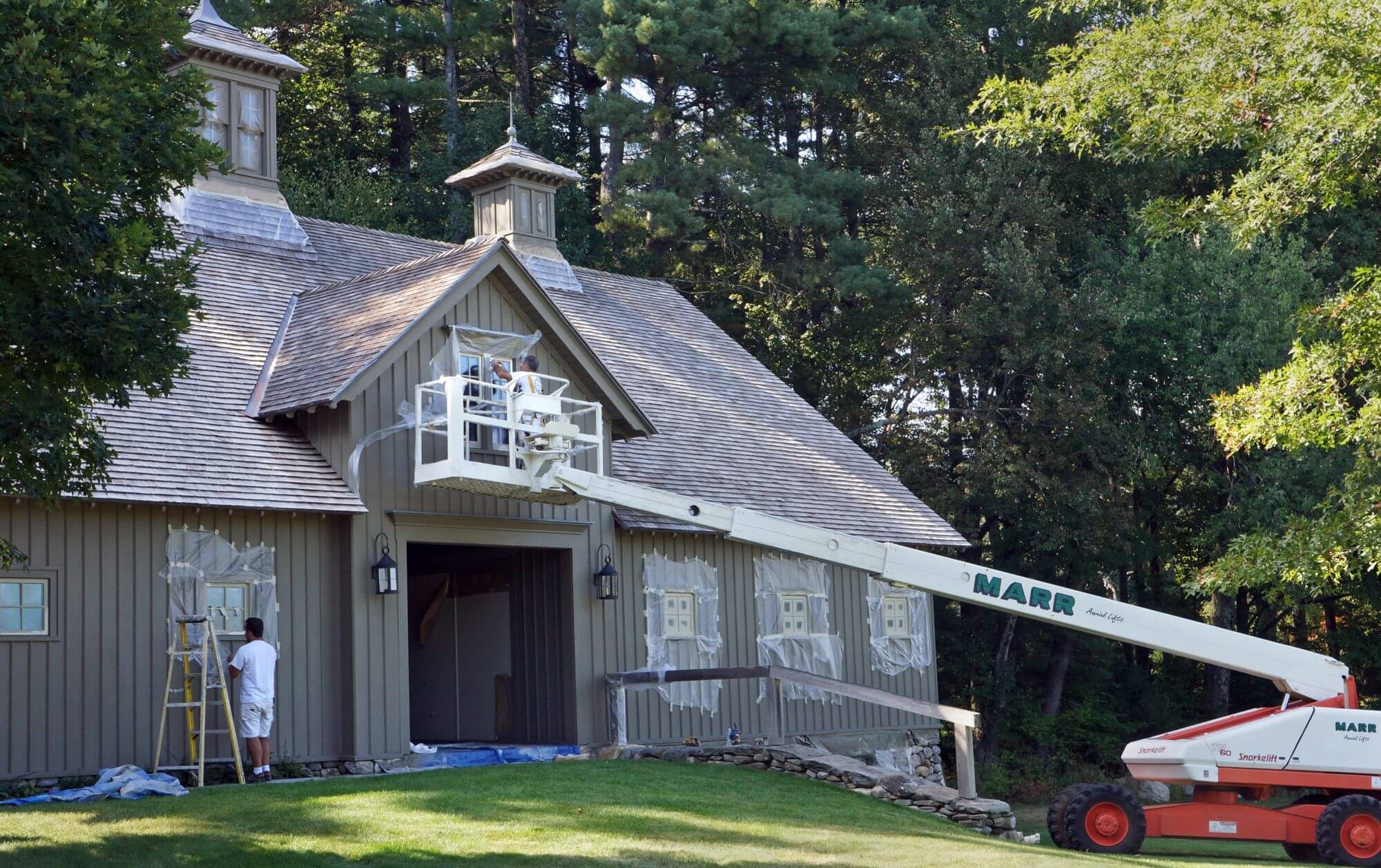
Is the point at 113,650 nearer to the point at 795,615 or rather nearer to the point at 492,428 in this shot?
the point at 492,428

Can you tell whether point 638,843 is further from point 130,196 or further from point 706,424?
point 706,424

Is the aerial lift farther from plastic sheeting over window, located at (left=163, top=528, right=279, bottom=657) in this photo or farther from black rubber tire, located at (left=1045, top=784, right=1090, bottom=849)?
plastic sheeting over window, located at (left=163, top=528, right=279, bottom=657)

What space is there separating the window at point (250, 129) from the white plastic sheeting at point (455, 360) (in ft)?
18.6

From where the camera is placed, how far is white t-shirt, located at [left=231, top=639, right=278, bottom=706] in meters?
14.1

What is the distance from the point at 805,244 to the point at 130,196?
1041 inches

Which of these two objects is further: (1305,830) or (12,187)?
(1305,830)

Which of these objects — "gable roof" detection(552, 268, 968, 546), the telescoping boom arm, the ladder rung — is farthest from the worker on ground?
"gable roof" detection(552, 268, 968, 546)

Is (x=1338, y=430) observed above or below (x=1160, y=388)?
below

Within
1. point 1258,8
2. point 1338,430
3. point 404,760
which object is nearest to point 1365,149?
point 1258,8

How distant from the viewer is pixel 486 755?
646 inches

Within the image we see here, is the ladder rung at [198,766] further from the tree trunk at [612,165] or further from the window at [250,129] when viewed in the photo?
the tree trunk at [612,165]

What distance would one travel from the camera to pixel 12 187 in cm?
858

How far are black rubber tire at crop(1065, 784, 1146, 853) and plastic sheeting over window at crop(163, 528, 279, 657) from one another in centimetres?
802

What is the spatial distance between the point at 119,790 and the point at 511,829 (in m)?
3.90
